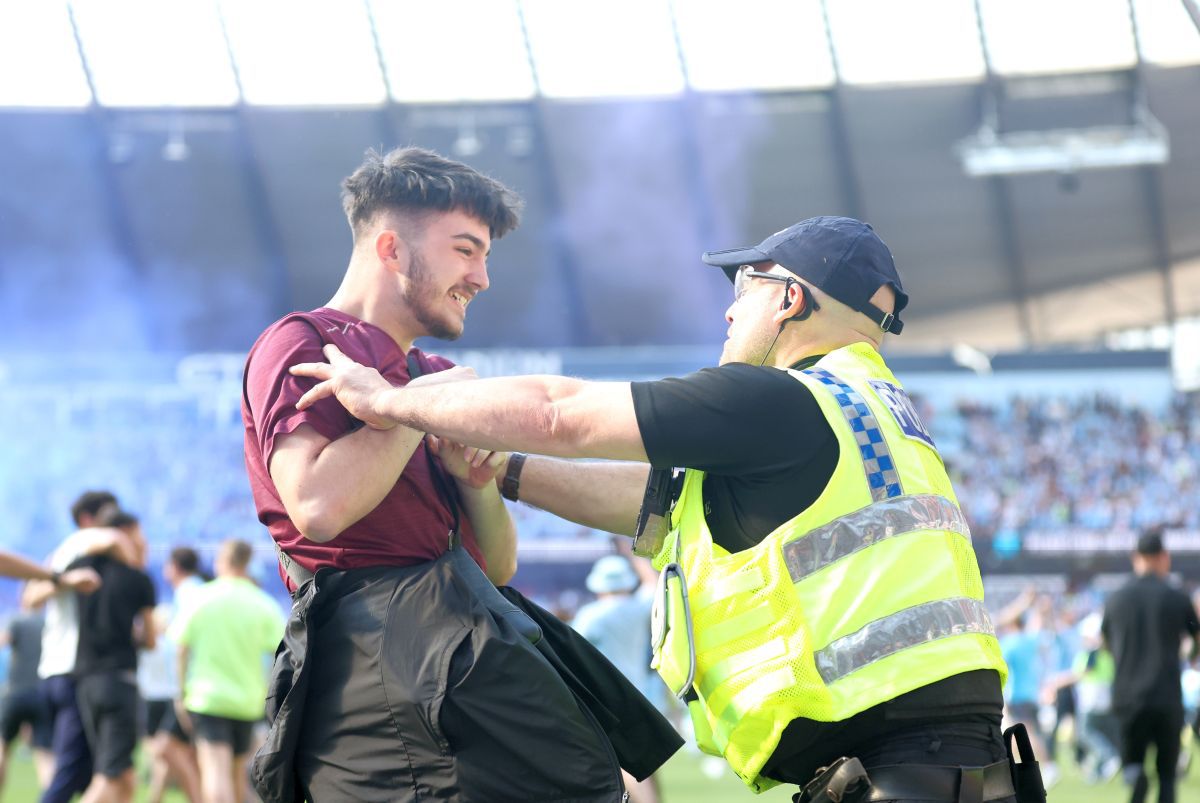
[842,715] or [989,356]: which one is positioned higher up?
[842,715]

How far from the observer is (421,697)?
98.7 inches

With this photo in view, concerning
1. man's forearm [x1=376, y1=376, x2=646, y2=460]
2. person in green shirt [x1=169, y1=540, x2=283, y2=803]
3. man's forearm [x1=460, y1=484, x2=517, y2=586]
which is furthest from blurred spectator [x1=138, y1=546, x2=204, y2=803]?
man's forearm [x1=376, y1=376, x2=646, y2=460]

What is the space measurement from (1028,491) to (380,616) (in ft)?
74.7

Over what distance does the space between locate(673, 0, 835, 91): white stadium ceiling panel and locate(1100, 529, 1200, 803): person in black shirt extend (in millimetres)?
18524

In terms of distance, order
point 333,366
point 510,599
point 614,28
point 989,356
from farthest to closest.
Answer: point 614,28 → point 989,356 → point 510,599 → point 333,366

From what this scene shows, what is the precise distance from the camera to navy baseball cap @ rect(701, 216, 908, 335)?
9.00 ft

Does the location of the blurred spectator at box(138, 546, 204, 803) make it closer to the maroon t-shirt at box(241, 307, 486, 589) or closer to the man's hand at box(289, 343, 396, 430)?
the maroon t-shirt at box(241, 307, 486, 589)

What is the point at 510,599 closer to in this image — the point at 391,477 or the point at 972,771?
the point at 391,477

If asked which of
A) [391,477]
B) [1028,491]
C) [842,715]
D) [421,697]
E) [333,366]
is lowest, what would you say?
[1028,491]

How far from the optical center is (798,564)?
8.09 feet

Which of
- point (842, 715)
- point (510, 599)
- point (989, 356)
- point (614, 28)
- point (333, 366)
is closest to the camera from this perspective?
point (842, 715)

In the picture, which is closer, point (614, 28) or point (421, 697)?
point (421, 697)

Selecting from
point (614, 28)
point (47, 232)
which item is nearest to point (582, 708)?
point (614, 28)

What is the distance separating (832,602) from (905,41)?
24.9 metres
